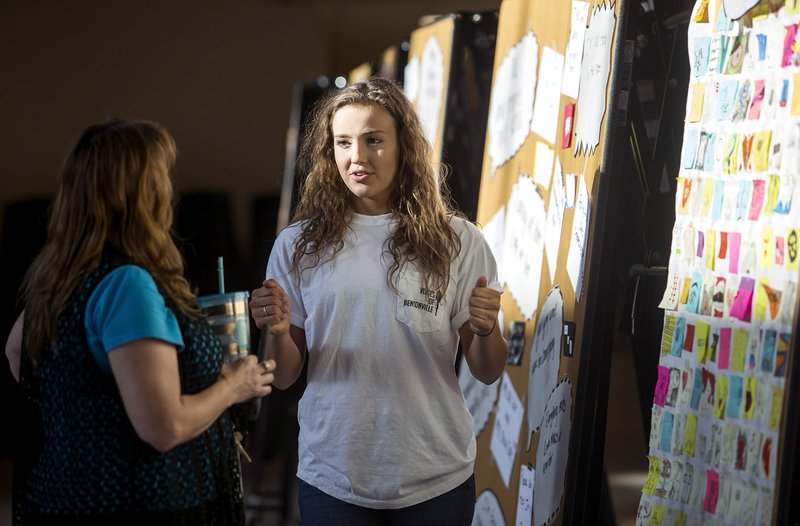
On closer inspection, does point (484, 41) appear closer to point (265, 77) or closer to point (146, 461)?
point (146, 461)

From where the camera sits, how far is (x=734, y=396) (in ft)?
5.85

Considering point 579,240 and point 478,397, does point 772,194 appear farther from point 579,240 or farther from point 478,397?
point 478,397

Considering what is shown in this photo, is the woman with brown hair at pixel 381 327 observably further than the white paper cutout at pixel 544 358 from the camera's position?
No

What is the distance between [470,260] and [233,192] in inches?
260

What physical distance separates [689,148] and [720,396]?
1.66 feet

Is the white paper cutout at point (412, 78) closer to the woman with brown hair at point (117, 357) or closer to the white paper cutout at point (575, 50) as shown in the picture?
the white paper cutout at point (575, 50)

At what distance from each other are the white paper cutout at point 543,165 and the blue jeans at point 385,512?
0.94 meters

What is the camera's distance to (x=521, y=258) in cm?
288

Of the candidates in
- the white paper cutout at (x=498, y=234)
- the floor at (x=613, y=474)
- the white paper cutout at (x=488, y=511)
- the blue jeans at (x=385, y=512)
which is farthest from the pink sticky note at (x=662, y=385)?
the floor at (x=613, y=474)

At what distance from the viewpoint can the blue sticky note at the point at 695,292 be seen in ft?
6.31

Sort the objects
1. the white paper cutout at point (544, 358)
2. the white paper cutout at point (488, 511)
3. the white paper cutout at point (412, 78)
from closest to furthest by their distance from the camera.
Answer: the white paper cutout at point (544, 358) → the white paper cutout at point (488, 511) → the white paper cutout at point (412, 78)

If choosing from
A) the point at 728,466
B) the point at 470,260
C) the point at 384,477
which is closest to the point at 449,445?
the point at 384,477

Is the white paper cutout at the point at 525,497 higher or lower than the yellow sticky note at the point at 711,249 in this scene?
lower

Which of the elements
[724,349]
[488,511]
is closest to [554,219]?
[724,349]
